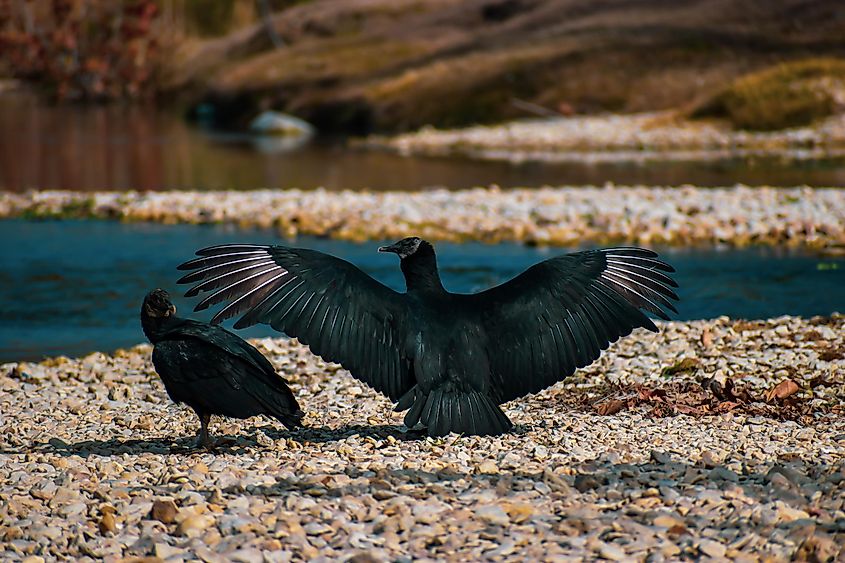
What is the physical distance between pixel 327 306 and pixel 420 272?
0.70 m

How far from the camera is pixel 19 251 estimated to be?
19.3 m

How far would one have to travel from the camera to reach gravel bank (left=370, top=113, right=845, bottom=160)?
Result: 120ft

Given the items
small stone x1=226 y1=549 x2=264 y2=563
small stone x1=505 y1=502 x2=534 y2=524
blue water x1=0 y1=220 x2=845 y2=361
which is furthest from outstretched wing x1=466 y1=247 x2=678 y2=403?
blue water x1=0 y1=220 x2=845 y2=361

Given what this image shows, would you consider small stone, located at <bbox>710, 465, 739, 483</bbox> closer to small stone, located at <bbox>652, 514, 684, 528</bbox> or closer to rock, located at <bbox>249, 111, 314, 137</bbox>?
small stone, located at <bbox>652, 514, 684, 528</bbox>

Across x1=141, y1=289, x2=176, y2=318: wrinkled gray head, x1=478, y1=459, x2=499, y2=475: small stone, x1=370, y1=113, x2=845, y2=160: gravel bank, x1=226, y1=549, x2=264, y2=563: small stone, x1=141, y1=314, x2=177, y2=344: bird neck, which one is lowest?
x1=226, y1=549, x2=264, y2=563: small stone

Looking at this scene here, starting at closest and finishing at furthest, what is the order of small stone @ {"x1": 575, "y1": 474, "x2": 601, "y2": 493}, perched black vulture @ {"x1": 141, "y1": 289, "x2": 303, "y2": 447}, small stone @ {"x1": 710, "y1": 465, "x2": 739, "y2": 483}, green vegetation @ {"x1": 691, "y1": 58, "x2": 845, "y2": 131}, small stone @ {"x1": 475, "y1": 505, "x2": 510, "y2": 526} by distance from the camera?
small stone @ {"x1": 475, "y1": 505, "x2": 510, "y2": 526} < small stone @ {"x1": 575, "y1": 474, "x2": 601, "y2": 493} < small stone @ {"x1": 710, "y1": 465, "x2": 739, "y2": 483} < perched black vulture @ {"x1": 141, "y1": 289, "x2": 303, "y2": 447} < green vegetation @ {"x1": 691, "y1": 58, "x2": 845, "y2": 131}

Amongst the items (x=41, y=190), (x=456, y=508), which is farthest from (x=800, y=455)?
(x=41, y=190)

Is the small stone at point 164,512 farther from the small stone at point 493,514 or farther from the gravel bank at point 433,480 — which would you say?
the small stone at point 493,514

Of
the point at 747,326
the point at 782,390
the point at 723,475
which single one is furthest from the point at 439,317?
the point at 747,326

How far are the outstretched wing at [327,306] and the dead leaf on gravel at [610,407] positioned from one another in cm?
171

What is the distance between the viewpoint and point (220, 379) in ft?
25.6

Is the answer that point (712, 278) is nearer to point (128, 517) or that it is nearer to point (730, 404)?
point (730, 404)

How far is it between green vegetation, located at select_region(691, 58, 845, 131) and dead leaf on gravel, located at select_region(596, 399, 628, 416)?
106 ft

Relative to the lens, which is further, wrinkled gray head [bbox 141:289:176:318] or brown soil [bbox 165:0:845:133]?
brown soil [bbox 165:0:845:133]
